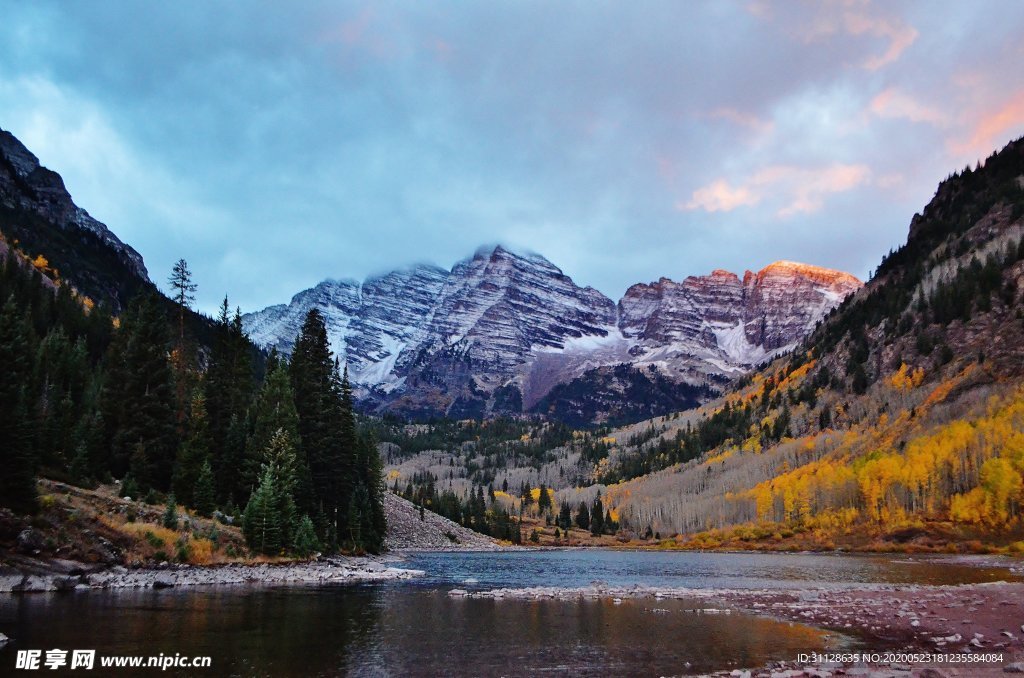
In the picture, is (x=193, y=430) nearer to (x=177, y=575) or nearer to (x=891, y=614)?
(x=177, y=575)

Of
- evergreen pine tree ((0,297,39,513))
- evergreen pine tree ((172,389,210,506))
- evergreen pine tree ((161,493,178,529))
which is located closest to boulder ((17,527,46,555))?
evergreen pine tree ((0,297,39,513))

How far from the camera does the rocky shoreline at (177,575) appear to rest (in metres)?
38.6

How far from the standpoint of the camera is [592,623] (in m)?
36.7

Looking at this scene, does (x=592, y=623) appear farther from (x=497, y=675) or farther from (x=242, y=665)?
(x=242, y=665)

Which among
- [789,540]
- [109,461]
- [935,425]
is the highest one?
[935,425]

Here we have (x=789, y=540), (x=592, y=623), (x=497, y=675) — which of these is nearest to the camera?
(x=497, y=675)

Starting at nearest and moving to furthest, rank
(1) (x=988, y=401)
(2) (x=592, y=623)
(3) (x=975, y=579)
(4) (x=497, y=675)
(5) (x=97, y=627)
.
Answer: (4) (x=497, y=675)
(5) (x=97, y=627)
(2) (x=592, y=623)
(3) (x=975, y=579)
(1) (x=988, y=401)

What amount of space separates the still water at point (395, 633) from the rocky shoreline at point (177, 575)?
7.50ft

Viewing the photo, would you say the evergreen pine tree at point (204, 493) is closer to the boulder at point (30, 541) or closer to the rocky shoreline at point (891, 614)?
the boulder at point (30, 541)

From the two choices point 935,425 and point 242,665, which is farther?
point 935,425

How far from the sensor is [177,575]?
48.9 meters

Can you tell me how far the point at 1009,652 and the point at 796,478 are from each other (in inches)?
7169

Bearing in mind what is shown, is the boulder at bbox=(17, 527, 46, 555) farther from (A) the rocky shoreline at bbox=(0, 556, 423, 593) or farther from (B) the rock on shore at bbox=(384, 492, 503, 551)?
(B) the rock on shore at bbox=(384, 492, 503, 551)

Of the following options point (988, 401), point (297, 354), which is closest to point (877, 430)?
point (988, 401)
